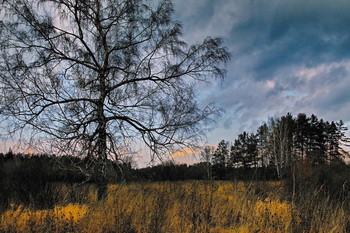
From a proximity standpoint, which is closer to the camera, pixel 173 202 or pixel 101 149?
pixel 173 202

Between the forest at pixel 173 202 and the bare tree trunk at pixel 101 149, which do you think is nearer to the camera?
the forest at pixel 173 202

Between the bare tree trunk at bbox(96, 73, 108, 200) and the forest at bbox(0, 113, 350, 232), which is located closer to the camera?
the forest at bbox(0, 113, 350, 232)

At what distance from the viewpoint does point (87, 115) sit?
696 cm

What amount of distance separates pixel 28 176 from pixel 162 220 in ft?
14.0

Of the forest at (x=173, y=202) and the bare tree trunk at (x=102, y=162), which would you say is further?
the bare tree trunk at (x=102, y=162)

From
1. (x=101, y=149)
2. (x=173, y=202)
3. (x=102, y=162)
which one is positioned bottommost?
(x=173, y=202)

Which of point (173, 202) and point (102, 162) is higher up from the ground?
point (102, 162)

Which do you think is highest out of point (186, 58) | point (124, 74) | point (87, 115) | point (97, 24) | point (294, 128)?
point (294, 128)

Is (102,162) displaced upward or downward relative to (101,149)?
downward

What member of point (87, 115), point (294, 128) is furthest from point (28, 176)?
point (294, 128)

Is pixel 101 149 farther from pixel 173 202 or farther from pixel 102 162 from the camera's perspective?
pixel 173 202

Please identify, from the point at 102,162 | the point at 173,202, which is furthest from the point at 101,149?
the point at 173,202

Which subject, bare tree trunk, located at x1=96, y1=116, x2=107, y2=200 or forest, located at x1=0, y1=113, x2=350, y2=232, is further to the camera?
bare tree trunk, located at x1=96, y1=116, x2=107, y2=200

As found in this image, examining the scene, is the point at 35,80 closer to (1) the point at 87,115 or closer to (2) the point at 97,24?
(1) the point at 87,115
